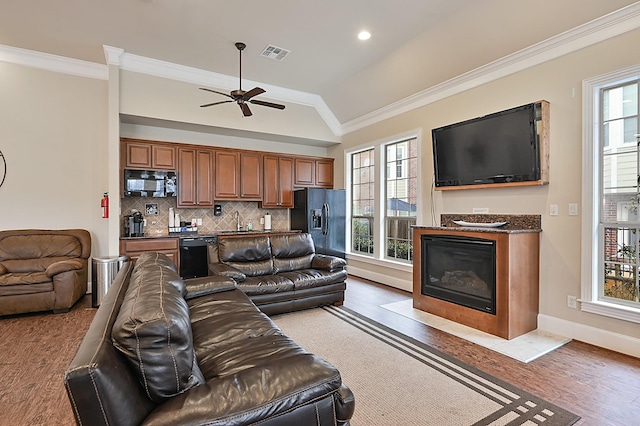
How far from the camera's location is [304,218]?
6.25 m

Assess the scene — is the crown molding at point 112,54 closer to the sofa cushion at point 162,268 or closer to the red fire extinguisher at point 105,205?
the red fire extinguisher at point 105,205

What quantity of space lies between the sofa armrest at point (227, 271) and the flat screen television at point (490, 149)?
9.68 ft

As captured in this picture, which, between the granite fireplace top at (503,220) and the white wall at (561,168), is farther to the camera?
the granite fireplace top at (503,220)

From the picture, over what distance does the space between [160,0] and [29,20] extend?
1.73 metres

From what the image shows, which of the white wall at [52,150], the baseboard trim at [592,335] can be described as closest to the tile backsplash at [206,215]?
the white wall at [52,150]

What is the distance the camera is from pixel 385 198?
5.84m

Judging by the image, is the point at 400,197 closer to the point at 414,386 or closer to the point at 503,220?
the point at 503,220

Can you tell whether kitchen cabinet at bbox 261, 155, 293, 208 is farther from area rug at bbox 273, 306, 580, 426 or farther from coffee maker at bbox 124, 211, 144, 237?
area rug at bbox 273, 306, 580, 426

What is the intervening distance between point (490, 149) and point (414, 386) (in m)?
2.84

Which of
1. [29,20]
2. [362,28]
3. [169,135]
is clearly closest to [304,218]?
[169,135]

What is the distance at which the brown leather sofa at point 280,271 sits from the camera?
3767mm

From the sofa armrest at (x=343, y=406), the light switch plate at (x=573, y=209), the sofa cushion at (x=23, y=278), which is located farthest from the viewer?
the sofa cushion at (x=23, y=278)

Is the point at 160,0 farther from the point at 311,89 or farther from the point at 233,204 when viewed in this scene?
the point at 233,204

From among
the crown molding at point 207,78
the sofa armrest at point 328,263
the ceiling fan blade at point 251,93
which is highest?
the crown molding at point 207,78
